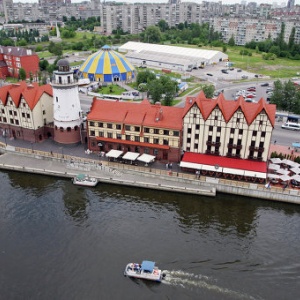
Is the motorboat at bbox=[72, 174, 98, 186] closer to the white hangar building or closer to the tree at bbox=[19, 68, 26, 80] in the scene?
the tree at bbox=[19, 68, 26, 80]

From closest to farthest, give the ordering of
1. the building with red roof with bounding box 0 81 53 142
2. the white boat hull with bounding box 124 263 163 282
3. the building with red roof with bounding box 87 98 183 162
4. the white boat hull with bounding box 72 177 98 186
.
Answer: the white boat hull with bounding box 124 263 163 282, the white boat hull with bounding box 72 177 98 186, the building with red roof with bounding box 87 98 183 162, the building with red roof with bounding box 0 81 53 142

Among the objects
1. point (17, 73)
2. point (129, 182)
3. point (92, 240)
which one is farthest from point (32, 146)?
point (17, 73)

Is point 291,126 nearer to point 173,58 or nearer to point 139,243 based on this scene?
point 139,243

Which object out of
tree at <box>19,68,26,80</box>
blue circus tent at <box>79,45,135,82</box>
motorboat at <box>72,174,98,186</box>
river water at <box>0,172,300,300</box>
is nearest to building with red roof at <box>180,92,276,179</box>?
river water at <box>0,172,300,300</box>

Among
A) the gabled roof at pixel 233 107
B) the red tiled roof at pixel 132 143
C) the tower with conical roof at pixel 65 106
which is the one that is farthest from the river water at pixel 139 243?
the gabled roof at pixel 233 107

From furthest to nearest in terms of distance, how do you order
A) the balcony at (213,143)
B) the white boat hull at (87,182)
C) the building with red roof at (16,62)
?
1. the building with red roof at (16,62)
2. the balcony at (213,143)
3. the white boat hull at (87,182)

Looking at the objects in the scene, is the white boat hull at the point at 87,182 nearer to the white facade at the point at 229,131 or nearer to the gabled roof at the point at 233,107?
the white facade at the point at 229,131

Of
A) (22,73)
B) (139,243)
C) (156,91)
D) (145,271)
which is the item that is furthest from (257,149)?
(22,73)
